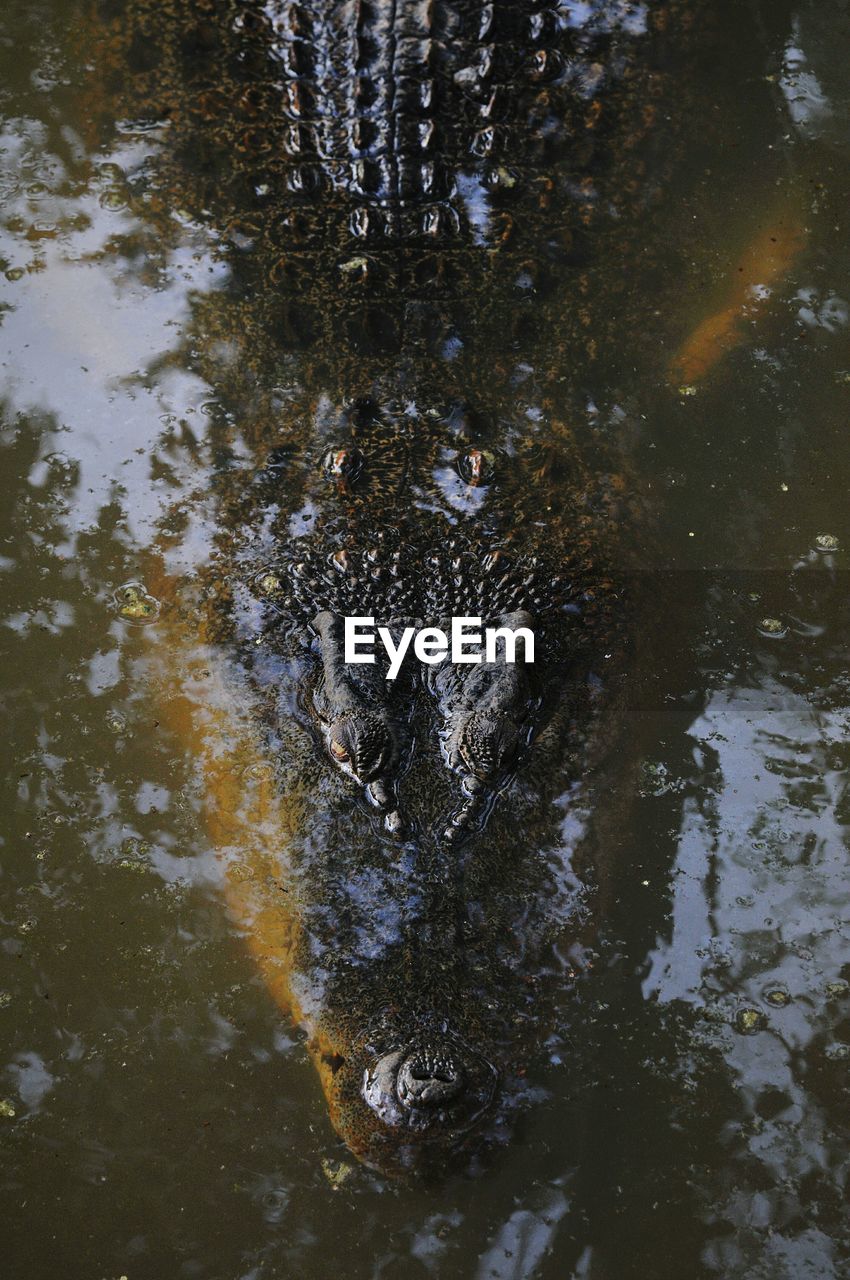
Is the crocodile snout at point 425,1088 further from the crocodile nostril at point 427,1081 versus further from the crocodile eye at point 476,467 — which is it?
the crocodile eye at point 476,467

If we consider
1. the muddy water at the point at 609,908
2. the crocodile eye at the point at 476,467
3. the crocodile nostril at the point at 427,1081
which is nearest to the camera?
the crocodile nostril at the point at 427,1081

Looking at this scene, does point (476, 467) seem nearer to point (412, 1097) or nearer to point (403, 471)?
point (403, 471)

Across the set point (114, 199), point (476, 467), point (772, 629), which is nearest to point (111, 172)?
point (114, 199)

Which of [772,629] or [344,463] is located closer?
[344,463]

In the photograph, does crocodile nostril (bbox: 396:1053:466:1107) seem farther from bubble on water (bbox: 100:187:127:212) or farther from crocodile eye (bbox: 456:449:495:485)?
bubble on water (bbox: 100:187:127:212)

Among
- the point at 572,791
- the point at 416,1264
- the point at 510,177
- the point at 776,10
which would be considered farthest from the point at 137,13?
the point at 416,1264

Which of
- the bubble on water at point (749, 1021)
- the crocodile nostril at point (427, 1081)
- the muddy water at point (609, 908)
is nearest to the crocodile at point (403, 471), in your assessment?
the crocodile nostril at point (427, 1081)

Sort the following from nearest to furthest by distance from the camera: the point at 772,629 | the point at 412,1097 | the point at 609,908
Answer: the point at 412,1097 < the point at 609,908 < the point at 772,629
